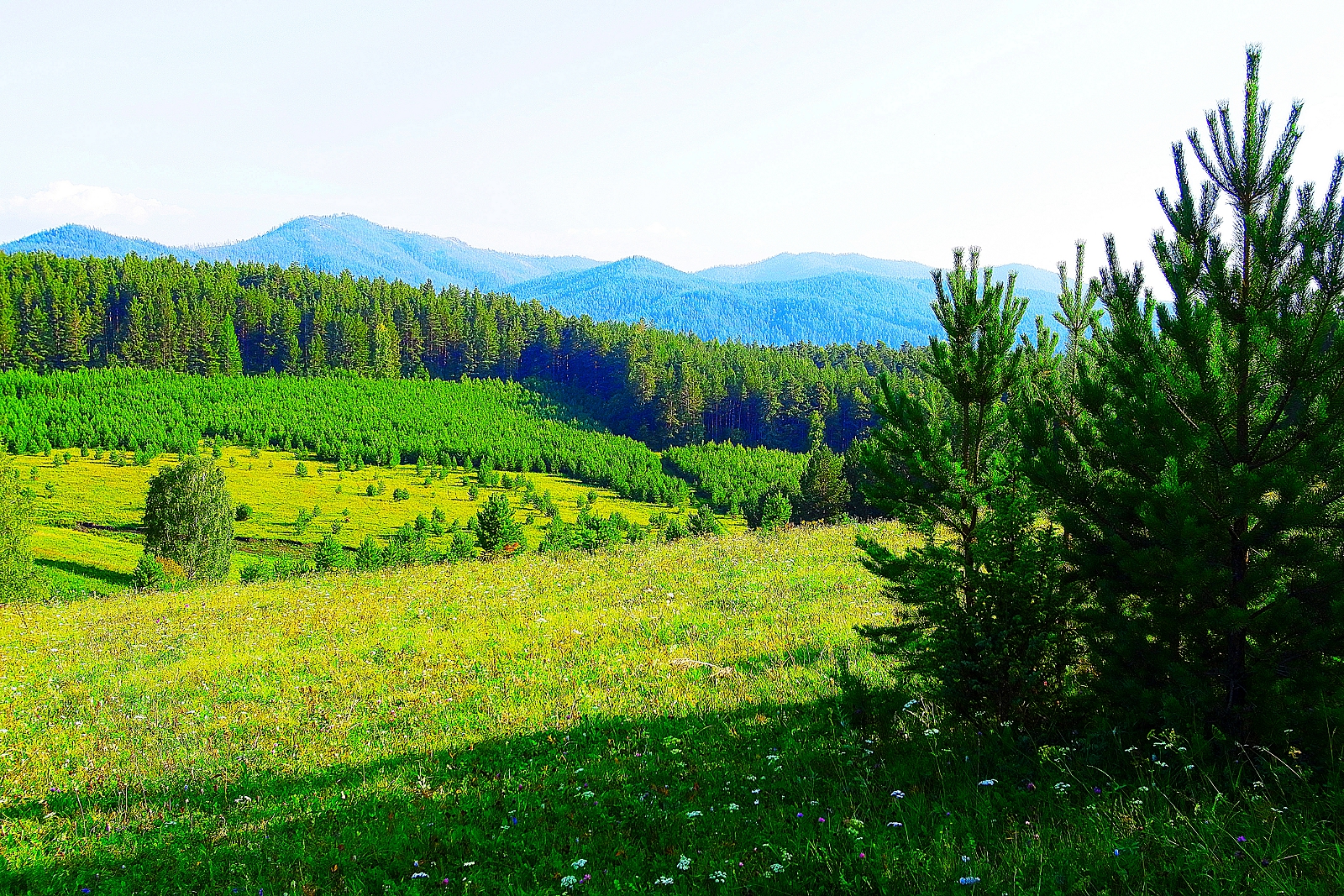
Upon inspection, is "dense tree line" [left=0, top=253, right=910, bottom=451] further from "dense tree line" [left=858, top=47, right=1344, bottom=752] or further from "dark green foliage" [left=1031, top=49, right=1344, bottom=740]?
"dark green foliage" [left=1031, top=49, right=1344, bottom=740]

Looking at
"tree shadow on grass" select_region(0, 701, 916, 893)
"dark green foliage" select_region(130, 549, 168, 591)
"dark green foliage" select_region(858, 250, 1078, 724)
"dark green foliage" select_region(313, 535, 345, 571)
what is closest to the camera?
"tree shadow on grass" select_region(0, 701, 916, 893)

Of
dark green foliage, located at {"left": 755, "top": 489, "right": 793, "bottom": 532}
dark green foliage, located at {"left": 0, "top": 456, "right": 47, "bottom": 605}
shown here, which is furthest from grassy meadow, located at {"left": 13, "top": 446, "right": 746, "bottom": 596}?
dark green foliage, located at {"left": 0, "top": 456, "right": 47, "bottom": 605}

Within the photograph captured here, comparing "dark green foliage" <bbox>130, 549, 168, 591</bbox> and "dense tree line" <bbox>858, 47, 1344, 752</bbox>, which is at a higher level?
"dense tree line" <bbox>858, 47, 1344, 752</bbox>

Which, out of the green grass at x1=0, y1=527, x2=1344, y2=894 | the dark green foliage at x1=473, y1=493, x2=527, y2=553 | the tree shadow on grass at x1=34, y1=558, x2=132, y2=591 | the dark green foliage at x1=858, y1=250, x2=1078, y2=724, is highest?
the dark green foliage at x1=858, y1=250, x2=1078, y2=724

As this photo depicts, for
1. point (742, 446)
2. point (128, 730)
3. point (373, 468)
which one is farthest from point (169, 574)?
point (742, 446)

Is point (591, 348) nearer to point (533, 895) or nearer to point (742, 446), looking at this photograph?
point (742, 446)

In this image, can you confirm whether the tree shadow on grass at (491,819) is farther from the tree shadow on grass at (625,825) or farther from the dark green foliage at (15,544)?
the dark green foliage at (15,544)

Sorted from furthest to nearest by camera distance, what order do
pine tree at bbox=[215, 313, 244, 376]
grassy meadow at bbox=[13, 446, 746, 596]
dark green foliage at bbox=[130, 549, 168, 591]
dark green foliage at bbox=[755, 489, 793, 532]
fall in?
pine tree at bbox=[215, 313, 244, 376]
dark green foliage at bbox=[755, 489, 793, 532]
grassy meadow at bbox=[13, 446, 746, 596]
dark green foliage at bbox=[130, 549, 168, 591]

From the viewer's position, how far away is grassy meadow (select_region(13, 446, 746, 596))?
5672 centimetres

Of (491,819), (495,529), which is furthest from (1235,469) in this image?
(495,529)

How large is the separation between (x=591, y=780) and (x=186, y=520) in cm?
4963

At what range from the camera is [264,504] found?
83.3m

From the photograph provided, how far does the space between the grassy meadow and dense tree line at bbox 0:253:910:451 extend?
1486 inches

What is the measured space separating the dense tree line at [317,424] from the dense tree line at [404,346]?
8.52m
